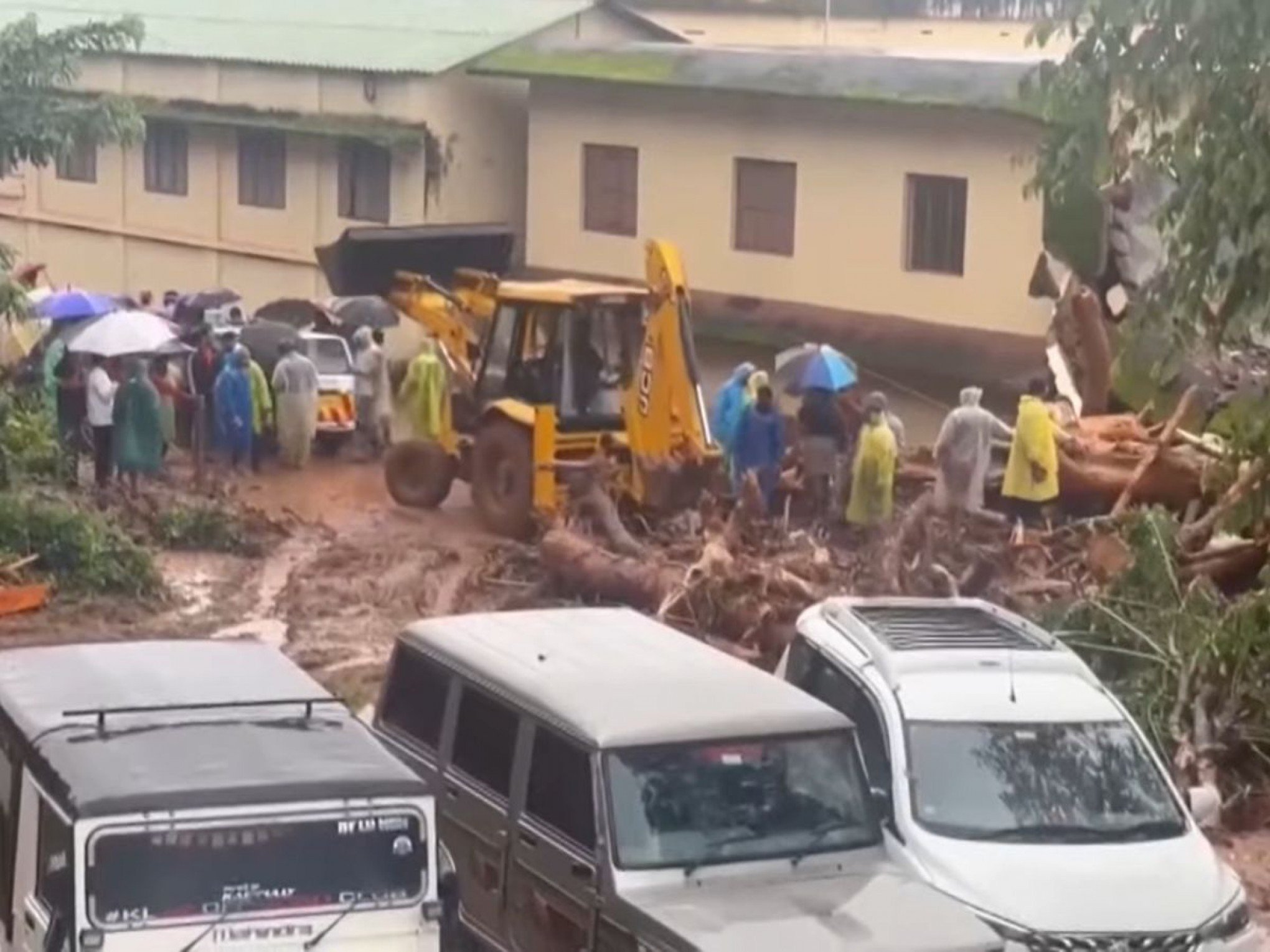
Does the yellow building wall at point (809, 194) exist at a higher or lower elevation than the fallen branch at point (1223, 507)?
higher

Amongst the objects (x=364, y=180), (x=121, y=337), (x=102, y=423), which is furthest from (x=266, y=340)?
(x=364, y=180)

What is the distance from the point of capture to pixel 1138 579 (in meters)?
15.7

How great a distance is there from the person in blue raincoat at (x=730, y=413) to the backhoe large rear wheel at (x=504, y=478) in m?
1.75

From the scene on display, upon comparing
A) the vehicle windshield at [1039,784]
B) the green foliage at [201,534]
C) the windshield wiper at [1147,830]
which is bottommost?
the green foliage at [201,534]

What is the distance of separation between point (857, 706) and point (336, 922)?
3418 mm

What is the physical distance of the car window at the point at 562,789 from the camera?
9828mm

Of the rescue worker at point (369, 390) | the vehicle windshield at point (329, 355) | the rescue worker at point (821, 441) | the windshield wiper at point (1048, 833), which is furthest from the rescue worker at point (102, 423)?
the windshield wiper at point (1048, 833)

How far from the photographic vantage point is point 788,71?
99.6 feet

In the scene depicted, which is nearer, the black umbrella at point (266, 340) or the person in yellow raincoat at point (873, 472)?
the person in yellow raincoat at point (873, 472)

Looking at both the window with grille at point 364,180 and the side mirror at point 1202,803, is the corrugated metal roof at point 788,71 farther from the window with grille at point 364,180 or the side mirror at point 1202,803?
the side mirror at point 1202,803

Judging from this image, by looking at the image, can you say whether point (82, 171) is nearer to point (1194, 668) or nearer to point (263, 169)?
point (263, 169)

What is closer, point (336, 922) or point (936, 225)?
point (336, 922)

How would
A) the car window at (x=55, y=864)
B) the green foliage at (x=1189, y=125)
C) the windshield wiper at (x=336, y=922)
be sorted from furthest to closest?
the green foliage at (x=1189, y=125), the windshield wiper at (x=336, y=922), the car window at (x=55, y=864)

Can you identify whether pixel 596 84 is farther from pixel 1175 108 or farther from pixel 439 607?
pixel 1175 108
